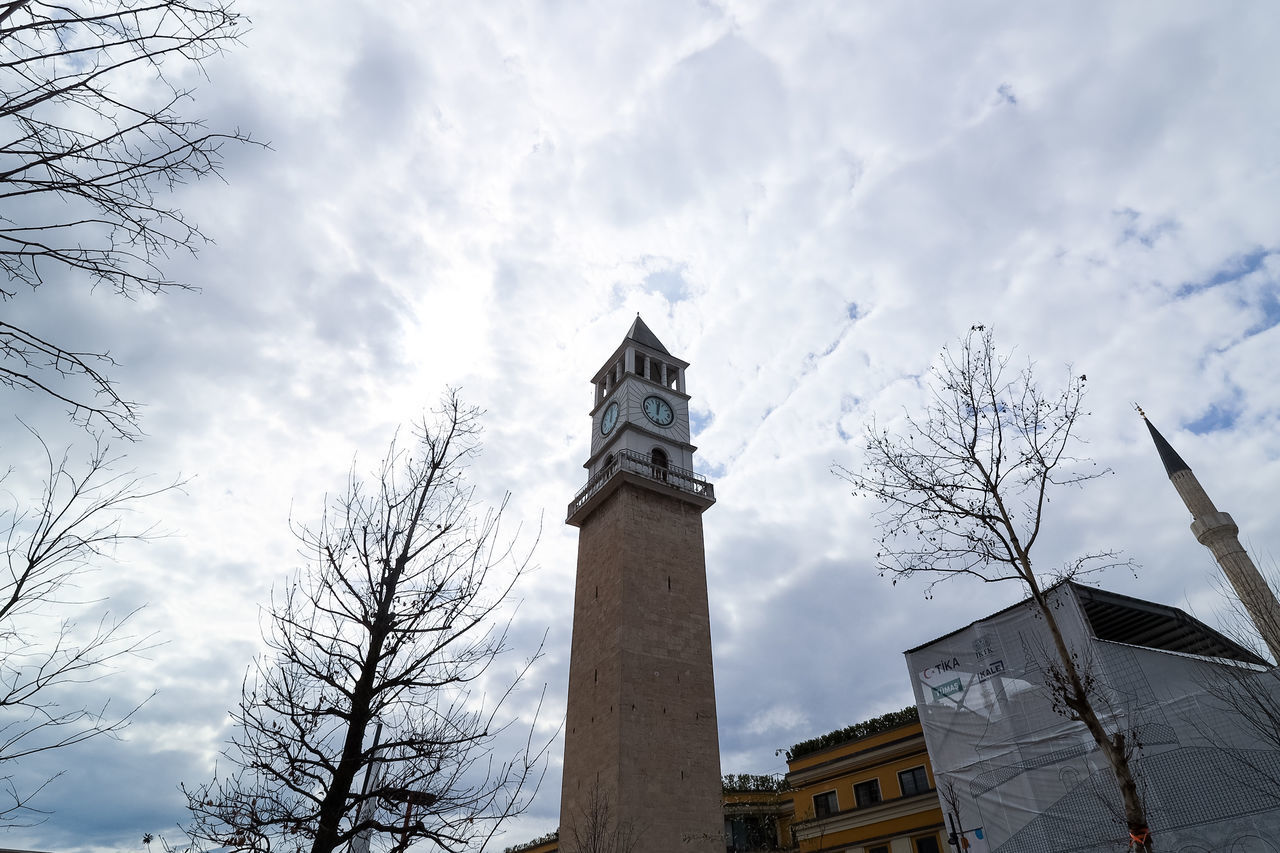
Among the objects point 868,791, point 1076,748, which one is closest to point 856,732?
point 868,791

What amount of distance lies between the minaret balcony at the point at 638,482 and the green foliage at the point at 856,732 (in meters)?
13.2

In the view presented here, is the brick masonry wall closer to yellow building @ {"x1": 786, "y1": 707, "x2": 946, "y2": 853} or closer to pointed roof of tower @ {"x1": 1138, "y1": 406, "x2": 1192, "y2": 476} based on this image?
yellow building @ {"x1": 786, "y1": 707, "x2": 946, "y2": 853}

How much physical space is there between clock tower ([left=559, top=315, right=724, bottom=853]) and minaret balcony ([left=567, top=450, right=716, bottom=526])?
65 millimetres

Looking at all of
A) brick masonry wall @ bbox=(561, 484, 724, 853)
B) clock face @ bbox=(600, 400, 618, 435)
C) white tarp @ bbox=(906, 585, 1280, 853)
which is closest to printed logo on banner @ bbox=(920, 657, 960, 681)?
white tarp @ bbox=(906, 585, 1280, 853)

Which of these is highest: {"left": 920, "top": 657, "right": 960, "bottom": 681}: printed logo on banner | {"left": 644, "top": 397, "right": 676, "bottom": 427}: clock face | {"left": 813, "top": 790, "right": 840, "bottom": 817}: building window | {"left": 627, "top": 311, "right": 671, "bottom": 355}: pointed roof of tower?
{"left": 627, "top": 311, "right": 671, "bottom": 355}: pointed roof of tower

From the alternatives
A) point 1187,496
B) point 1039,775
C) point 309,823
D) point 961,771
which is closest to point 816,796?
point 961,771

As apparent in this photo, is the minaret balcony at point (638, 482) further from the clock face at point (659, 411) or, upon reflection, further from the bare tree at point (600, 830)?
the bare tree at point (600, 830)

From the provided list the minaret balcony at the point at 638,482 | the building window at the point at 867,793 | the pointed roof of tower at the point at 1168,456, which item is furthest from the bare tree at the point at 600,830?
the pointed roof of tower at the point at 1168,456

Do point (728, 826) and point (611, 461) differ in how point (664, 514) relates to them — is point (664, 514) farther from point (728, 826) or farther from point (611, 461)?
point (728, 826)

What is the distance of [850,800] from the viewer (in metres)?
30.6

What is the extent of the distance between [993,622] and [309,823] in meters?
22.7

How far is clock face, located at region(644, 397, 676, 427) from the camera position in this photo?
3247 cm

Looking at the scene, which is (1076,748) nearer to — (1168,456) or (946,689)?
(946,689)

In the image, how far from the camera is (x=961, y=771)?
76.3 feet
